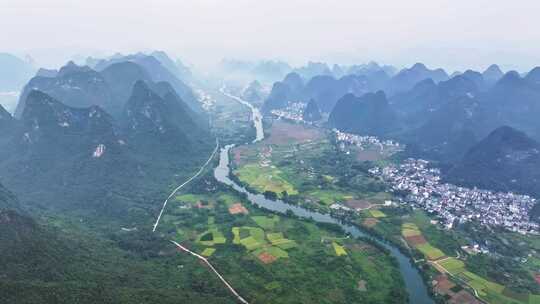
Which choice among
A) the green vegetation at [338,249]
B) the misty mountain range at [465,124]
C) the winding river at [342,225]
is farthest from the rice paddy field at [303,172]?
the misty mountain range at [465,124]

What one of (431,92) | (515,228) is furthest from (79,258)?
(431,92)

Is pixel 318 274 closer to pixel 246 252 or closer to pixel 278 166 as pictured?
pixel 246 252

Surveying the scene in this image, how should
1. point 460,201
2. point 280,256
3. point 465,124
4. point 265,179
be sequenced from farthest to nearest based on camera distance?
point 465,124 → point 265,179 → point 460,201 → point 280,256

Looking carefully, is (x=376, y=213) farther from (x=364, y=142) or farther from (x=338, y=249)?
(x=364, y=142)

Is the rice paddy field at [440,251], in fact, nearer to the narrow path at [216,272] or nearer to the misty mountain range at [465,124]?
the misty mountain range at [465,124]

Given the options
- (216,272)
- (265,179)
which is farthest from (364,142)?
(216,272)

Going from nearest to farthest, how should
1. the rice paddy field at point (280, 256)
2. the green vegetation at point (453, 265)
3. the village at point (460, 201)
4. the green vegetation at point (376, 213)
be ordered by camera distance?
the rice paddy field at point (280, 256) → the green vegetation at point (453, 265) → the village at point (460, 201) → the green vegetation at point (376, 213)

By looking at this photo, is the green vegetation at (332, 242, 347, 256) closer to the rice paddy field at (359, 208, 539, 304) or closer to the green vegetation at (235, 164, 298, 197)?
the rice paddy field at (359, 208, 539, 304)

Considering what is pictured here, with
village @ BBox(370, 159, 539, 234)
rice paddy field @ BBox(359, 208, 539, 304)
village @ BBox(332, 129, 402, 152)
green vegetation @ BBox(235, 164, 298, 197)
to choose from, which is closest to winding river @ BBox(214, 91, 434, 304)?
rice paddy field @ BBox(359, 208, 539, 304)
